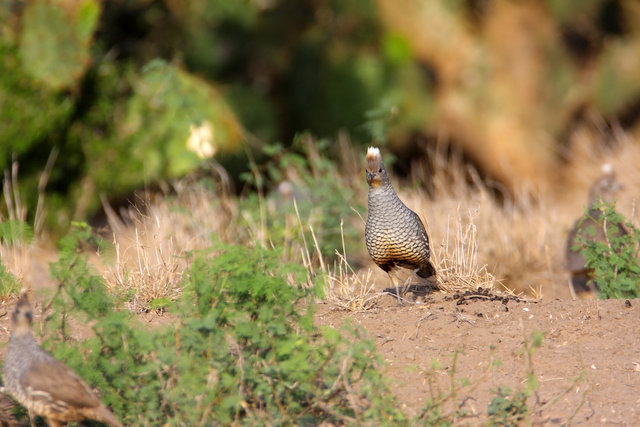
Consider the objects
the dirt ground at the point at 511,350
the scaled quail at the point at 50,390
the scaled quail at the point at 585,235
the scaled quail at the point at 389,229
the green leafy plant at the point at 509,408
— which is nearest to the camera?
the scaled quail at the point at 50,390

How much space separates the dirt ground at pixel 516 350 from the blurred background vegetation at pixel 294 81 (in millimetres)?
5020

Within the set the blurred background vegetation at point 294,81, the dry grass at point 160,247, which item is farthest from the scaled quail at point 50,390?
the blurred background vegetation at point 294,81

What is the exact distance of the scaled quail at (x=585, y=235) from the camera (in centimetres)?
620

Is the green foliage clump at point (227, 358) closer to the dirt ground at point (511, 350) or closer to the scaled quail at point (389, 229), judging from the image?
the dirt ground at point (511, 350)

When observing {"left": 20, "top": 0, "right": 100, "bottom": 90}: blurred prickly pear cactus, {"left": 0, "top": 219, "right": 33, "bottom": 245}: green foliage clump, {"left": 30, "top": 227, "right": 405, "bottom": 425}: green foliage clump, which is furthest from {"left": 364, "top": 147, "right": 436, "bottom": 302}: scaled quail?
{"left": 20, "top": 0, "right": 100, "bottom": 90}: blurred prickly pear cactus

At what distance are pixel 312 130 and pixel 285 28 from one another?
5.25 feet

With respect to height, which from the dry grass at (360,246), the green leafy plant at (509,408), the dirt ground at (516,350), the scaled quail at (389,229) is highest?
the scaled quail at (389,229)

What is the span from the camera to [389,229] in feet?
16.4

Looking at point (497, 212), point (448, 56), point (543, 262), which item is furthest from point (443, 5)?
point (543, 262)

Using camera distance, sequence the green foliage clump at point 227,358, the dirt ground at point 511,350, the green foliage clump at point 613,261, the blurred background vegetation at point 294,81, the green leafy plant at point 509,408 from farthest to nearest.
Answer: the blurred background vegetation at point 294,81 → the green foliage clump at point 613,261 → the dirt ground at point 511,350 → the green leafy plant at point 509,408 → the green foliage clump at point 227,358

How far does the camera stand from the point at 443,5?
39.7 feet

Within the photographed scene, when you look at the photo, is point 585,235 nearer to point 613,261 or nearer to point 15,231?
point 613,261

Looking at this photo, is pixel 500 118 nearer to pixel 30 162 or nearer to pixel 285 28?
pixel 285 28

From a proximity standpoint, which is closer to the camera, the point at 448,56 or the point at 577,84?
the point at 448,56
